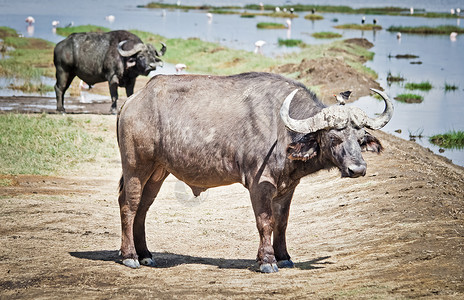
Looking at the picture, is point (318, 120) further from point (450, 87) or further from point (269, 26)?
point (269, 26)

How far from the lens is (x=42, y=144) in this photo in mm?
13852

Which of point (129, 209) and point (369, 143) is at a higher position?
point (369, 143)

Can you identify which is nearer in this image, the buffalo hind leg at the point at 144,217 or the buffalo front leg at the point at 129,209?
the buffalo front leg at the point at 129,209

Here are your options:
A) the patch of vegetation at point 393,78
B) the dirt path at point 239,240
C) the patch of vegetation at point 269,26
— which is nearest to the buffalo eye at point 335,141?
the dirt path at point 239,240

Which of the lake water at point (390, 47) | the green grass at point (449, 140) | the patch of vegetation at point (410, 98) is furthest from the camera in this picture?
the patch of vegetation at point (410, 98)

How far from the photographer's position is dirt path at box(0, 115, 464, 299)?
20.2ft

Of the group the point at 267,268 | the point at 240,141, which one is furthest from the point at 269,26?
the point at 267,268

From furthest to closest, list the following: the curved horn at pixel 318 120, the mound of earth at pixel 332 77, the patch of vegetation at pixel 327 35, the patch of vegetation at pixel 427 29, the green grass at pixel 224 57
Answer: the patch of vegetation at pixel 427 29, the patch of vegetation at pixel 327 35, the green grass at pixel 224 57, the mound of earth at pixel 332 77, the curved horn at pixel 318 120

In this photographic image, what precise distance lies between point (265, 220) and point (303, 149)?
2.77ft

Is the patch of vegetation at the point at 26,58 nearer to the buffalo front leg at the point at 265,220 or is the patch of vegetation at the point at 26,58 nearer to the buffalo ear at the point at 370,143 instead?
the buffalo front leg at the point at 265,220

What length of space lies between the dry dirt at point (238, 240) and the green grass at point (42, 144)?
617mm

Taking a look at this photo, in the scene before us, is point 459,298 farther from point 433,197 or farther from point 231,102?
point 433,197

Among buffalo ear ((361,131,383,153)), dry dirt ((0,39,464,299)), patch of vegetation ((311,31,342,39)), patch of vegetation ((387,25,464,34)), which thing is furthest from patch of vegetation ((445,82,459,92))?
patch of vegetation ((387,25,464,34))

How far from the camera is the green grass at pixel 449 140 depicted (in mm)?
16703
